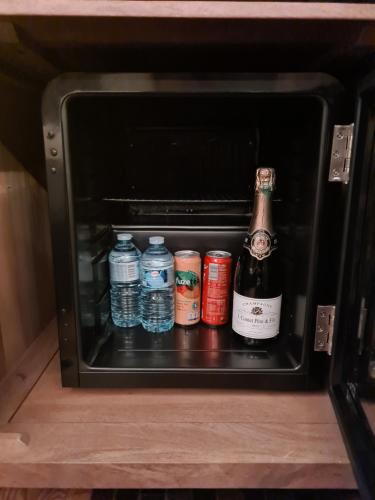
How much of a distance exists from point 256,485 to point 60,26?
69 cm

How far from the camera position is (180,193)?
967mm

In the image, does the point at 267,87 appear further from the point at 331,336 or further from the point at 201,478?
the point at 201,478

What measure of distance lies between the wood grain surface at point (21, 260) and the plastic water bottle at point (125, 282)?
0.18 meters

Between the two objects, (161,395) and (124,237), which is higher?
(124,237)

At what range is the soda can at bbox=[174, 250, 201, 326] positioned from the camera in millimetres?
804

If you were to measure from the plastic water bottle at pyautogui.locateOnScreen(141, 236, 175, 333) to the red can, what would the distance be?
8 cm

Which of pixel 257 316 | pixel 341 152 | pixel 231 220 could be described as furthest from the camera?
pixel 231 220

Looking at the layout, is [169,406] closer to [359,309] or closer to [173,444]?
[173,444]

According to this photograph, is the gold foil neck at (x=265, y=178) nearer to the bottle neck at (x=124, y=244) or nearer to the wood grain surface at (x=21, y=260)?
the bottle neck at (x=124, y=244)

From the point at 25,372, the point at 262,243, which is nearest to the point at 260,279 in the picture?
the point at 262,243

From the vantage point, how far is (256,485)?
512 mm

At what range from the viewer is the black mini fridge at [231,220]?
545mm

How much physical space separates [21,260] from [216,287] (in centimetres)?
43

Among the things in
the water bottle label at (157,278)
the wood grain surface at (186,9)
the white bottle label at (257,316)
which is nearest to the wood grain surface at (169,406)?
the white bottle label at (257,316)
